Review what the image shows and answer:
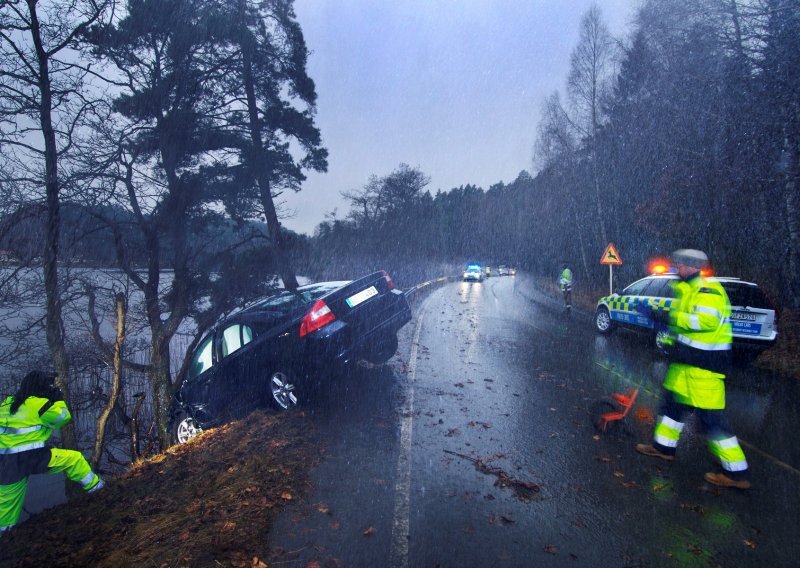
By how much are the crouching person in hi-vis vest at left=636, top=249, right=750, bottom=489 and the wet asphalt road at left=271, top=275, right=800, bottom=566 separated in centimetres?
30

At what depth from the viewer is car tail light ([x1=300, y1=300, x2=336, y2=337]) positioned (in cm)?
588

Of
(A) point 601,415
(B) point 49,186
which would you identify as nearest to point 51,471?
(A) point 601,415

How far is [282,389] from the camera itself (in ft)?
20.3

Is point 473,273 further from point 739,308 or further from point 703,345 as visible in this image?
point 703,345

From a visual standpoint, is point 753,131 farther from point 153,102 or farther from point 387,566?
point 153,102

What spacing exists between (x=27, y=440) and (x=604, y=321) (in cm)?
1180

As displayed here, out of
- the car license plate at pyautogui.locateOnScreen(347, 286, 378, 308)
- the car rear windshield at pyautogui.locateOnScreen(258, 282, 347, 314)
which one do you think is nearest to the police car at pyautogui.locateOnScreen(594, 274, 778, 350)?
the car license plate at pyautogui.locateOnScreen(347, 286, 378, 308)

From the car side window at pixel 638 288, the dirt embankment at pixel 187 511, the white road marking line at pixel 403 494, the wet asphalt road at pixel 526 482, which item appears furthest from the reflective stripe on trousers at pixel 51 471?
the car side window at pixel 638 288

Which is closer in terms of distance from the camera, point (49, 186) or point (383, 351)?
point (383, 351)

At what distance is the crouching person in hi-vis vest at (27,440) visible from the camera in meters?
4.00

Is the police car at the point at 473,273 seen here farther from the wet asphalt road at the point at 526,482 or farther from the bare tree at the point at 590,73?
the wet asphalt road at the point at 526,482

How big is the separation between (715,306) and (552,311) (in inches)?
537

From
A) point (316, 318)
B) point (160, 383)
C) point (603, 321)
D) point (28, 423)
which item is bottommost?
point (160, 383)

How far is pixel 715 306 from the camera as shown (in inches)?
156
